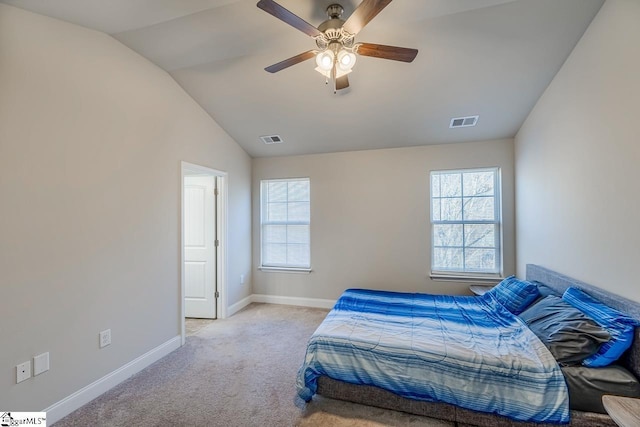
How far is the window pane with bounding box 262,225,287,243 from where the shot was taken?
184 inches

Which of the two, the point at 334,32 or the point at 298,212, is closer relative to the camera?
the point at 334,32

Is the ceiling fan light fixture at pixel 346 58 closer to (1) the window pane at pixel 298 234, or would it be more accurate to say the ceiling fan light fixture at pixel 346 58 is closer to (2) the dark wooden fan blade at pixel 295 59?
(2) the dark wooden fan blade at pixel 295 59

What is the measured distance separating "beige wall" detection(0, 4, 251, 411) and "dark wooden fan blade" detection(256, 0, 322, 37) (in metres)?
1.67

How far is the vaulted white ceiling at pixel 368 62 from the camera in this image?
83.6 inches

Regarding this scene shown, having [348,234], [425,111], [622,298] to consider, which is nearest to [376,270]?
[348,234]

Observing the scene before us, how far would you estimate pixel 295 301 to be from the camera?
14.8 feet

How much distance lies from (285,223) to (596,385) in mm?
3793

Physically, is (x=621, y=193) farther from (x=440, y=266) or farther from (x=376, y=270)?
(x=376, y=270)

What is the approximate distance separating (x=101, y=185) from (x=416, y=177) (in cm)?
361

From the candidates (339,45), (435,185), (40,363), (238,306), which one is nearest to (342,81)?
(339,45)

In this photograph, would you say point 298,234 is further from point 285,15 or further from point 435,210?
point 285,15

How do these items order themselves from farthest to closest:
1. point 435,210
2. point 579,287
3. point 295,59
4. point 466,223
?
1. point 435,210
2. point 466,223
3. point 579,287
4. point 295,59

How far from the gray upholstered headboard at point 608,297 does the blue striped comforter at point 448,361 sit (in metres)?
0.40

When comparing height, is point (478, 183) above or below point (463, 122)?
below
